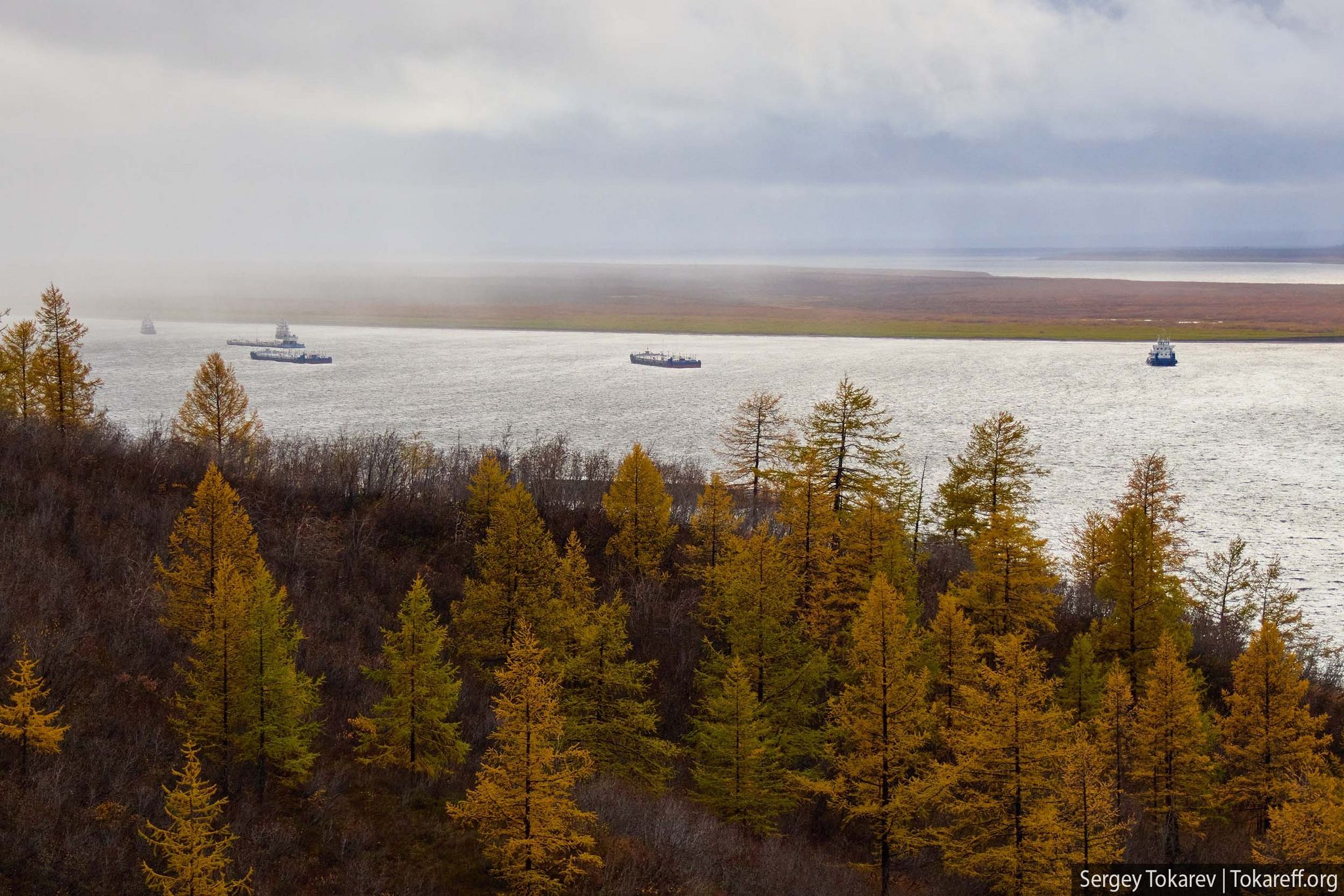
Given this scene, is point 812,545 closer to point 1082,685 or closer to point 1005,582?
point 1005,582

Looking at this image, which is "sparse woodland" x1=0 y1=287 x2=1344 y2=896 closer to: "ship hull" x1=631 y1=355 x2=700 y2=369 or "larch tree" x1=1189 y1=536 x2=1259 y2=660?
"larch tree" x1=1189 y1=536 x2=1259 y2=660

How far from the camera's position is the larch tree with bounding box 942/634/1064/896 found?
24.0 metres

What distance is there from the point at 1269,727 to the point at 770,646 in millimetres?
16535

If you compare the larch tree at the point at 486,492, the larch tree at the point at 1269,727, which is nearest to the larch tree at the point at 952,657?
the larch tree at the point at 1269,727

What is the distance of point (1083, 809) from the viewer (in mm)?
23484

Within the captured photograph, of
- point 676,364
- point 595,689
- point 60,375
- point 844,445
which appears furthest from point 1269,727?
point 676,364

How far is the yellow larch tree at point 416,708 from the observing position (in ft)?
76.3

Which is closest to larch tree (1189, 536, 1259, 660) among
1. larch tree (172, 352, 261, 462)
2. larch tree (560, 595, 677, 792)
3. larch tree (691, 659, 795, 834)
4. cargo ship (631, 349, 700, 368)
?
larch tree (691, 659, 795, 834)

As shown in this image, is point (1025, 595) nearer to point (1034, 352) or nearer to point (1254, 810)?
point (1254, 810)

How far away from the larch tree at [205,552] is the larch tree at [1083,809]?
22.1 m

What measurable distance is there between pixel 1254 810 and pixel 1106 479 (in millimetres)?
48419

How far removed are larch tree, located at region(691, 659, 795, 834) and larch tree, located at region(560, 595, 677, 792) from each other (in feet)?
4.07

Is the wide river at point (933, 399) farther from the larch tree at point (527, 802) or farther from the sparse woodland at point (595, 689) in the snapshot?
the larch tree at point (527, 802)

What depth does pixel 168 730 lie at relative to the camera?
2311 cm
